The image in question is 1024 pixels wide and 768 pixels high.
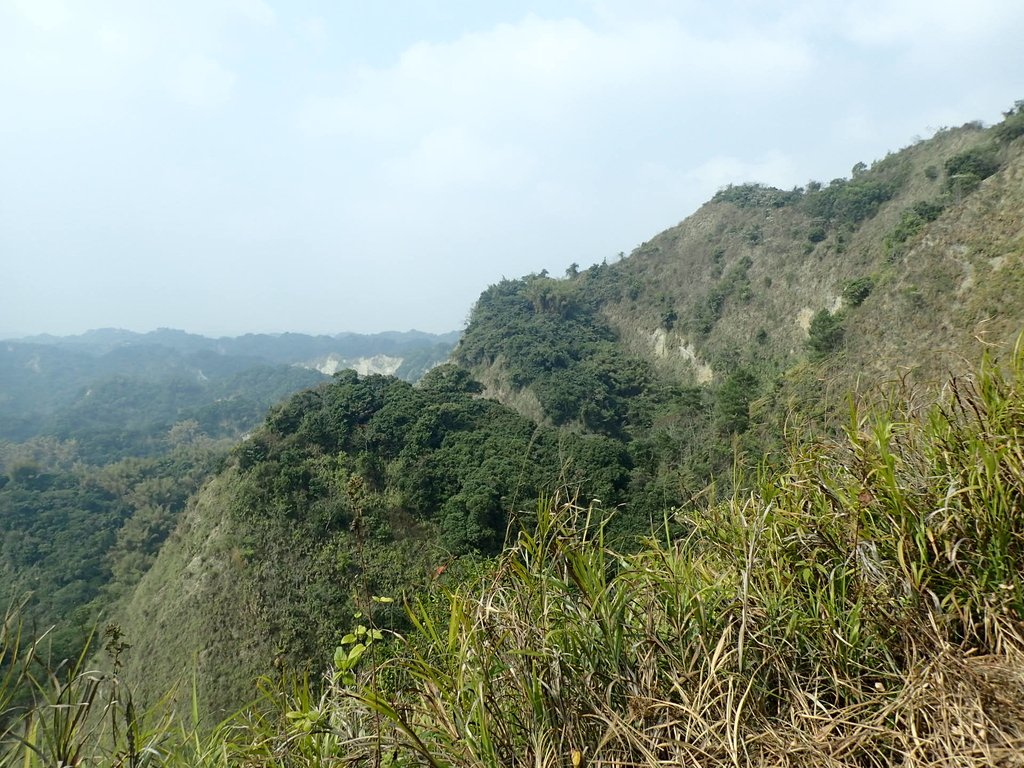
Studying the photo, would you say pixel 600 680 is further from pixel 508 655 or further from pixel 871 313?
pixel 871 313

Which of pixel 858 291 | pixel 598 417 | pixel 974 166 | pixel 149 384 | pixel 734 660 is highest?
pixel 974 166

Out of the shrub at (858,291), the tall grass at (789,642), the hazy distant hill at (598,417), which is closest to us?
the tall grass at (789,642)

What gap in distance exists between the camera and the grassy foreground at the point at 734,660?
1.43 metres

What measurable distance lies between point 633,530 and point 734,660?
18243 mm

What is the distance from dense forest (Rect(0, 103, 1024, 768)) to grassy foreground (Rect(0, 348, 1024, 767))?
0.4 inches

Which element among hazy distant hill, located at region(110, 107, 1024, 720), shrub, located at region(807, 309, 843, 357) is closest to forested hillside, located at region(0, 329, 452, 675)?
hazy distant hill, located at region(110, 107, 1024, 720)

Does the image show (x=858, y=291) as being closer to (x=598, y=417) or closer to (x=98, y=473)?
(x=598, y=417)

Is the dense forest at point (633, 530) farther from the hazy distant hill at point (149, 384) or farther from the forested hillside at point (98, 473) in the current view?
the hazy distant hill at point (149, 384)

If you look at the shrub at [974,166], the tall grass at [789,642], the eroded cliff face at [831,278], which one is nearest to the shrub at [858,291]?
the eroded cliff face at [831,278]

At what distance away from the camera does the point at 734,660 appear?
5.37ft

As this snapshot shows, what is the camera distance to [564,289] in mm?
51375

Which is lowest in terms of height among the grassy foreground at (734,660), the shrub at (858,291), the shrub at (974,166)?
the grassy foreground at (734,660)

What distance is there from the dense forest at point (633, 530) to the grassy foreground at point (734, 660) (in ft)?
0.04

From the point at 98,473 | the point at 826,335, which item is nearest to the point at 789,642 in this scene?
the point at 826,335
